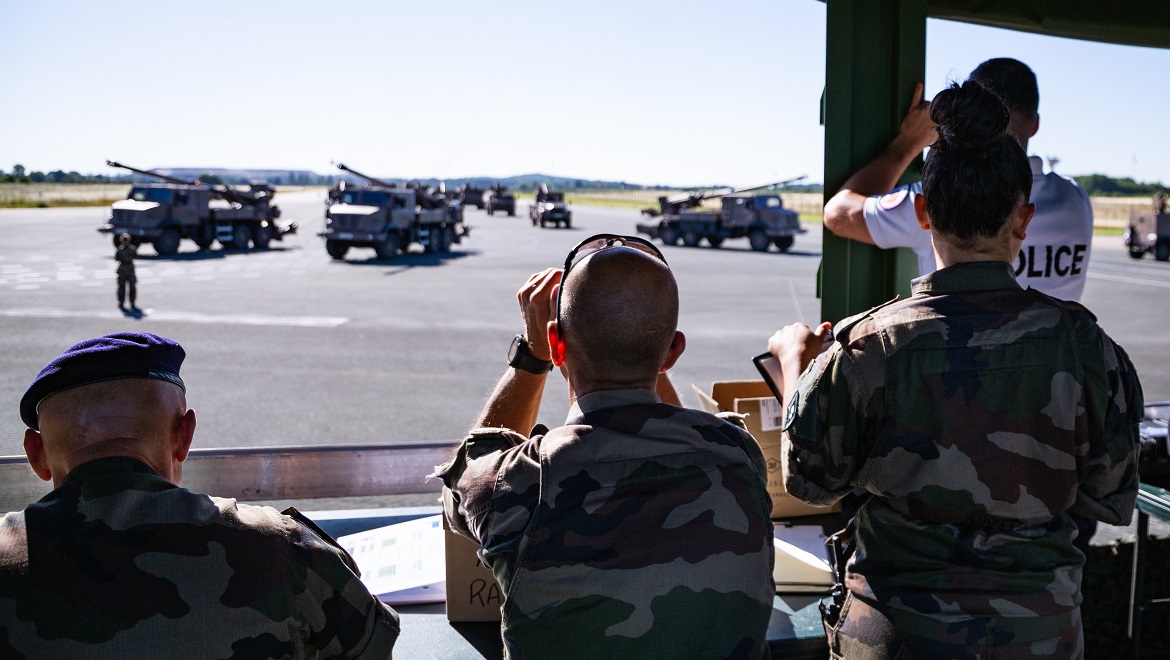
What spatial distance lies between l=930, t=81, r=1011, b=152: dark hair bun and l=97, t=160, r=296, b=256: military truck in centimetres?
2591

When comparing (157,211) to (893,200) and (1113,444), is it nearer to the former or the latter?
(893,200)

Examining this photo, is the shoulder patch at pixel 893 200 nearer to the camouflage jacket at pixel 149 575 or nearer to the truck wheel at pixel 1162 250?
the camouflage jacket at pixel 149 575

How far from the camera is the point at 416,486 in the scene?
2.79 meters

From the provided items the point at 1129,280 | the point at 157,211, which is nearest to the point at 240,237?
the point at 157,211

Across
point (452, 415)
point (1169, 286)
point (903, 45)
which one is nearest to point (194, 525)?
point (903, 45)

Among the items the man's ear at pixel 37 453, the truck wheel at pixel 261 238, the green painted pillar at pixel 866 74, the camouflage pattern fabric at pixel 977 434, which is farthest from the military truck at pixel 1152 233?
the man's ear at pixel 37 453

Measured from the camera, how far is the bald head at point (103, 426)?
1468 millimetres

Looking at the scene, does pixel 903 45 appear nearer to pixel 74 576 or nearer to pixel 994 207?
pixel 994 207

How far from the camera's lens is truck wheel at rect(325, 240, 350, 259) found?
88.6ft

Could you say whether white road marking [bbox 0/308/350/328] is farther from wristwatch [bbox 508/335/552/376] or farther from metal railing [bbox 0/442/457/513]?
wristwatch [bbox 508/335/552/376]

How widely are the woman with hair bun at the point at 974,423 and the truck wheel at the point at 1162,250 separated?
3048 centimetres

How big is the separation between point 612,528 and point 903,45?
2019mm

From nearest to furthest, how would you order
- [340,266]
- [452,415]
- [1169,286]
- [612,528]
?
[612,528]
[452,415]
[1169,286]
[340,266]

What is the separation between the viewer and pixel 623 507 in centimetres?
150
